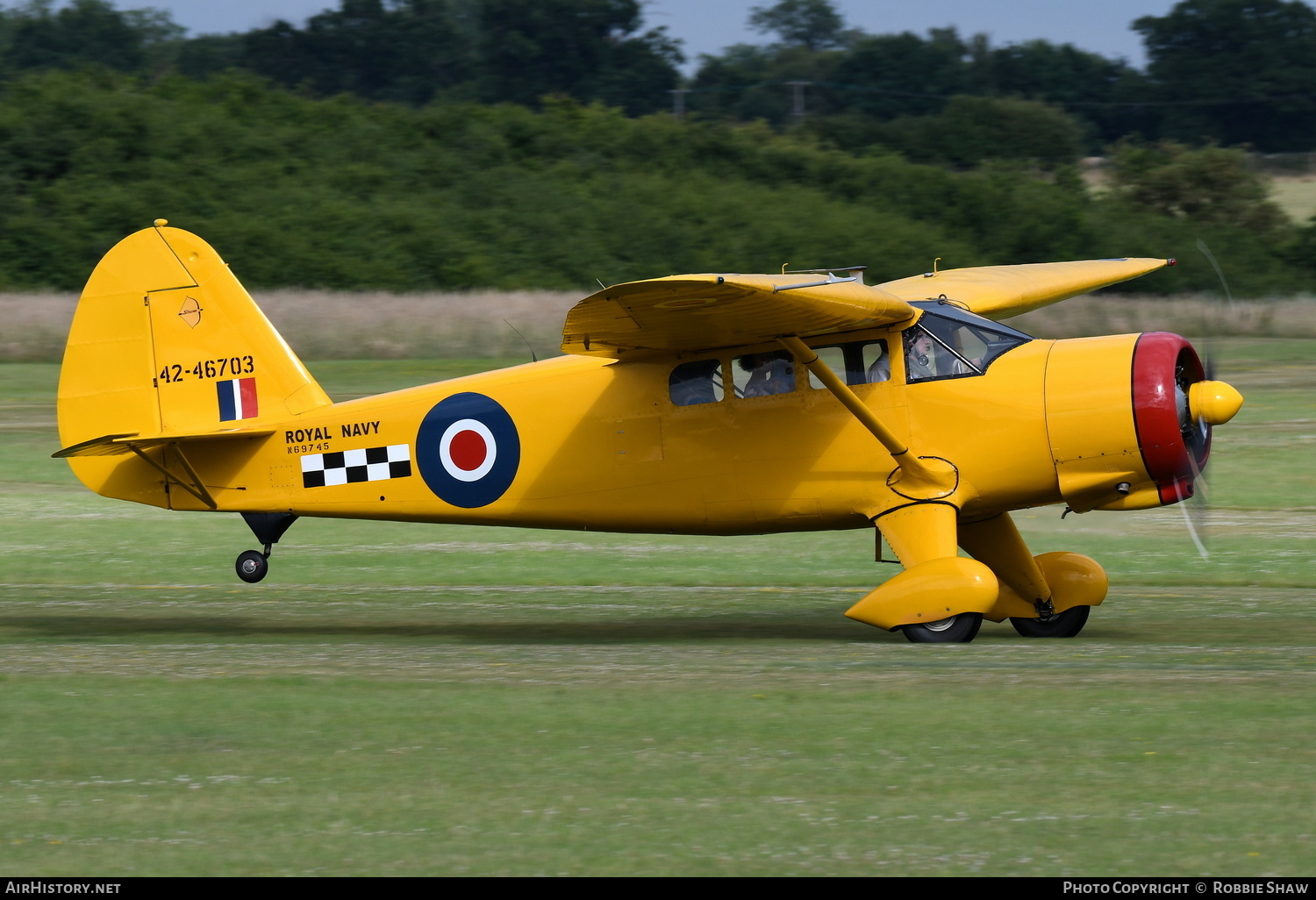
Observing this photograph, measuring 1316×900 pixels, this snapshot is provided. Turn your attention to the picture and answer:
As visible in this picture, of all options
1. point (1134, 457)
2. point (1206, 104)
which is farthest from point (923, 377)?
point (1206, 104)

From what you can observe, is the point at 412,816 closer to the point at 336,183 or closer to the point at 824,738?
the point at 824,738

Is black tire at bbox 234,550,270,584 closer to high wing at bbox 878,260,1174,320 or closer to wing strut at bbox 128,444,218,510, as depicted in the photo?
wing strut at bbox 128,444,218,510

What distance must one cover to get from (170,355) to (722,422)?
4.71 metres

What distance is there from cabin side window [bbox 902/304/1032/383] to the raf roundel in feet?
10.2

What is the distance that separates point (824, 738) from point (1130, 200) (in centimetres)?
5503

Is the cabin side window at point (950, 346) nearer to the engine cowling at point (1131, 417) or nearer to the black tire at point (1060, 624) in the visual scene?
the engine cowling at point (1131, 417)

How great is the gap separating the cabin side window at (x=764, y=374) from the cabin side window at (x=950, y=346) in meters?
0.86

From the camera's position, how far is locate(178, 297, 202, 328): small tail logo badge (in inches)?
509

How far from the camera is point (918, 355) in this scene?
11125mm

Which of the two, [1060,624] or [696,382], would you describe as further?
[1060,624]

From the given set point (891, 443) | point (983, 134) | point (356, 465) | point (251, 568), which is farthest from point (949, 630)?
point (983, 134)

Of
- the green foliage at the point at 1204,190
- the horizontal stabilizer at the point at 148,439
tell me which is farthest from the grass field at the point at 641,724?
the green foliage at the point at 1204,190

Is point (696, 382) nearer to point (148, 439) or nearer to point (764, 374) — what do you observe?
point (764, 374)

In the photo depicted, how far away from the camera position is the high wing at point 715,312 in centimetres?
937
